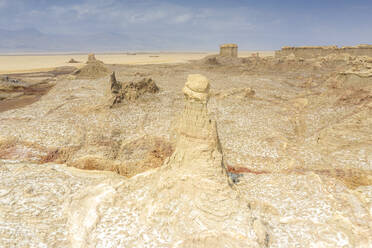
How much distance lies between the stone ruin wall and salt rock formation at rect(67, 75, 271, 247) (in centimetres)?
5797

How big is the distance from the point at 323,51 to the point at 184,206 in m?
63.0

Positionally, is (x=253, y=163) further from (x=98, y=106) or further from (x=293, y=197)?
(x=98, y=106)

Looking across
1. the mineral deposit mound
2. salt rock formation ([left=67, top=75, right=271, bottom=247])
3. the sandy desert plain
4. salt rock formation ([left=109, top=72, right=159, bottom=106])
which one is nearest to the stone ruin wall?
the sandy desert plain

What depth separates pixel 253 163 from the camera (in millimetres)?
14773

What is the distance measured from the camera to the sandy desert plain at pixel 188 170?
7828 millimetres

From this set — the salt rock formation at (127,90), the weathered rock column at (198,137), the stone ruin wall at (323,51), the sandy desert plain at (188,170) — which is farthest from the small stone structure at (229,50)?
the weathered rock column at (198,137)

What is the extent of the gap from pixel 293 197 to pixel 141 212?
19.3ft

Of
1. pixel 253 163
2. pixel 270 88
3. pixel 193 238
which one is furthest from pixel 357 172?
pixel 270 88

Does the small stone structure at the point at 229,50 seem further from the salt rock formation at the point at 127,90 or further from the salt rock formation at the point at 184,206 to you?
the salt rock formation at the point at 184,206

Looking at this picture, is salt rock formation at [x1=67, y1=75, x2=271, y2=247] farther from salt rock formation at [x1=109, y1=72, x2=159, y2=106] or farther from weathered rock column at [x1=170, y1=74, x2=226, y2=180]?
salt rock formation at [x1=109, y1=72, x2=159, y2=106]

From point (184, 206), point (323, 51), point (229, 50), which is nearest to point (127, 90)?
point (184, 206)

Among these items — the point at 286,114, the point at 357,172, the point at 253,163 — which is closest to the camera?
the point at 357,172

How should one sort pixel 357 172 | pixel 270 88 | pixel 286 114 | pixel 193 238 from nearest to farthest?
pixel 193 238 < pixel 357 172 < pixel 286 114 < pixel 270 88

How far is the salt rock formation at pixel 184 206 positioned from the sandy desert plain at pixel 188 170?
0.11 ft
